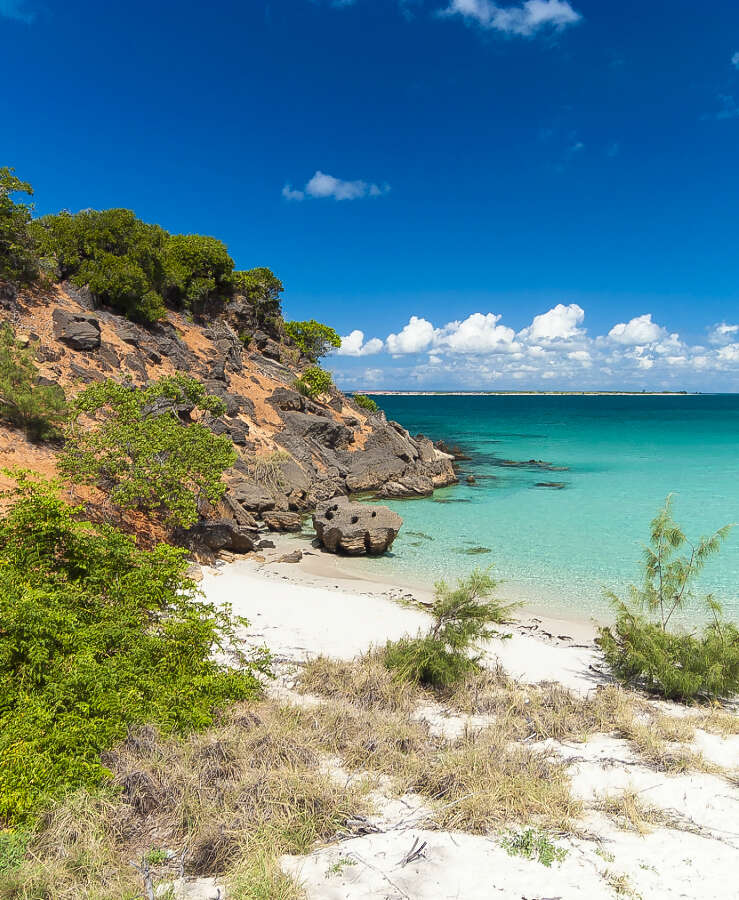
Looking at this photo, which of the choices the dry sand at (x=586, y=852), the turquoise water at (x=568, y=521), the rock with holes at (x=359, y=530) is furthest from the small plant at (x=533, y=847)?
the rock with holes at (x=359, y=530)

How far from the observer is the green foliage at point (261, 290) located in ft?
153

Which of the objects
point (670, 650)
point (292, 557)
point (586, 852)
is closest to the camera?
point (586, 852)

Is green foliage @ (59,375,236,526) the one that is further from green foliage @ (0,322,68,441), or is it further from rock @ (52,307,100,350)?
rock @ (52,307,100,350)

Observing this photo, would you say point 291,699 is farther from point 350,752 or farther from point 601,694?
point 601,694

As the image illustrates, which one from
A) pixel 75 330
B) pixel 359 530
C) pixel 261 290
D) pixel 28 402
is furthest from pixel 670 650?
pixel 261 290

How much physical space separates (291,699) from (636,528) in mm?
21748

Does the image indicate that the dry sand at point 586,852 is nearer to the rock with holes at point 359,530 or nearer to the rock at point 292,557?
the rock at point 292,557

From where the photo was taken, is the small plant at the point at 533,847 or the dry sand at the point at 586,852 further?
the small plant at the point at 533,847

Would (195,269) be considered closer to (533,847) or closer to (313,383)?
(313,383)

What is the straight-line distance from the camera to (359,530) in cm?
1931

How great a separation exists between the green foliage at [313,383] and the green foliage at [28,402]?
22278 millimetres

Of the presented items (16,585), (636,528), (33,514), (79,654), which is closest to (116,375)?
(33,514)

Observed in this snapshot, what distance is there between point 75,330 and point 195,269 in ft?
58.5

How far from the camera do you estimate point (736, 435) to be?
7594 cm
